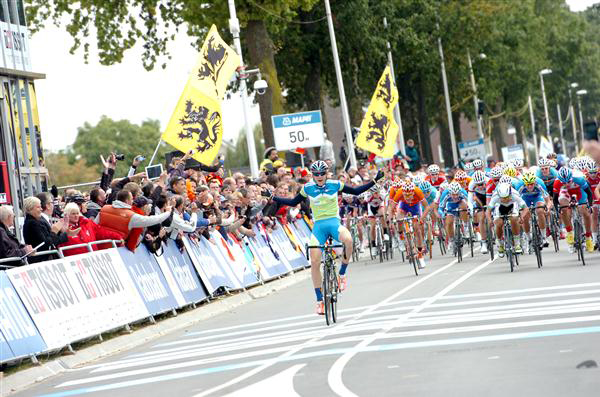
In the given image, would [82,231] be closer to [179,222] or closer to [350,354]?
[179,222]

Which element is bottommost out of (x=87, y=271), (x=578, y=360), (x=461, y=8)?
(x=578, y=360)

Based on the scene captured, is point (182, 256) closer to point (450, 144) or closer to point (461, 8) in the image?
point (461, 8)

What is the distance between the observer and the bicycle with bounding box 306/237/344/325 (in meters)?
17.5

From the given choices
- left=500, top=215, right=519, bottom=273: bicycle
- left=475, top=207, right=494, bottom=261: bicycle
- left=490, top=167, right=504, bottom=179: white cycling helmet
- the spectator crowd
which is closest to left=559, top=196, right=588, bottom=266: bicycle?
left=500, top=215, right=519, bottom=273: bicycle

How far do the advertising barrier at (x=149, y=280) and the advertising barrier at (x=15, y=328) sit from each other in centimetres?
358

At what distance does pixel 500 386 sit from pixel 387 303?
905cm

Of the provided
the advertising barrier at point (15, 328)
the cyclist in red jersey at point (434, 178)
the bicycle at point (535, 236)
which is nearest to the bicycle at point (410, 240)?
the bicycle at point (535, 236)

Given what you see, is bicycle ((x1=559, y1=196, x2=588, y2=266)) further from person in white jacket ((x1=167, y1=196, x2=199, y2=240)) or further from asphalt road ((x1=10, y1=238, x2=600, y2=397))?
person in white jacket ((x1=167, y1=196, x2=199, y2=240))

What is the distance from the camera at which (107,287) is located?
1823cm

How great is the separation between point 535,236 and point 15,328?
453 inches

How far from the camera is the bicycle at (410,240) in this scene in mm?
24828

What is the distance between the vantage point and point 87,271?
698 inches

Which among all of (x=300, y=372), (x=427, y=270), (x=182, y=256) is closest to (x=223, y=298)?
(x=182, y=256)

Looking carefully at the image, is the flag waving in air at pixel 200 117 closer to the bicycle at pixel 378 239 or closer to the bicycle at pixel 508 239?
the bicycle at pixel 378 239
